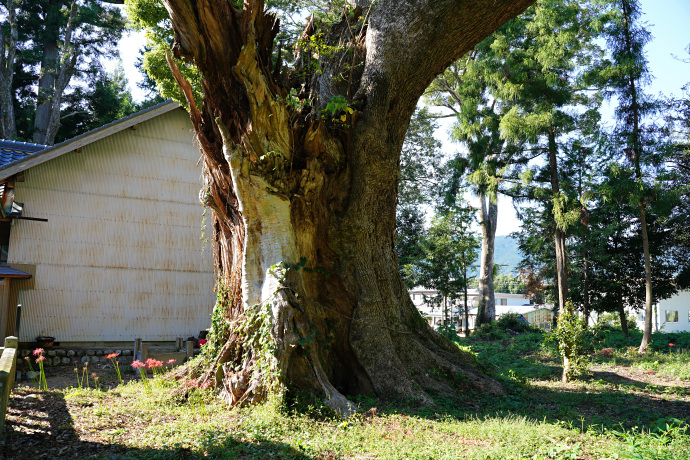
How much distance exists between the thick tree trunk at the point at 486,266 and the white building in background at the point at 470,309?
2.33 feet

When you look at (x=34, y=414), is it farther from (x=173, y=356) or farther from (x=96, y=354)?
(x=96, y=354)

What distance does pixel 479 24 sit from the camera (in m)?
7.61

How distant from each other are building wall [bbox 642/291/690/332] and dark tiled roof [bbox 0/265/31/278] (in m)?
33.4

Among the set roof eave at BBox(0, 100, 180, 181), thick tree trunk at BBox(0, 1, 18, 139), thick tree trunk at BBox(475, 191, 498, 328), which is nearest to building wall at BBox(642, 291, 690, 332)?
thick tree trunk at BBox(475, 191, 498, 328)

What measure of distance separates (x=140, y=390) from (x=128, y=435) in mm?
2652

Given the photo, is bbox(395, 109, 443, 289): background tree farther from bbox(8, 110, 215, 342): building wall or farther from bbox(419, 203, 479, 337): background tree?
bbox(8, 110, 215, 342): building wall

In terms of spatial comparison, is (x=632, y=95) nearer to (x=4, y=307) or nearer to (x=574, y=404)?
(x=574, y=404)

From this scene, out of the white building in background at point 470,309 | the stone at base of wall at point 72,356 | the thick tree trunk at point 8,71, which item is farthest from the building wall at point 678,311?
the thick tree trunk at point 8,71

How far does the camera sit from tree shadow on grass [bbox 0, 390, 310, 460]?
15.1ft

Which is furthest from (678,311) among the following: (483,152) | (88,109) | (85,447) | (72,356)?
(88,109)

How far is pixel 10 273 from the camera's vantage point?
459 inches

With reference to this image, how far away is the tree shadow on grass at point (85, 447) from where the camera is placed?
15.1ft

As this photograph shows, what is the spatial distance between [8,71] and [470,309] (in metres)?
35.6

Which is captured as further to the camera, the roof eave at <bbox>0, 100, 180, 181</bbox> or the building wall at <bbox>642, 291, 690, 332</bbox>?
the building wall at <bbox>642, 291, 690, 332</bbox>
